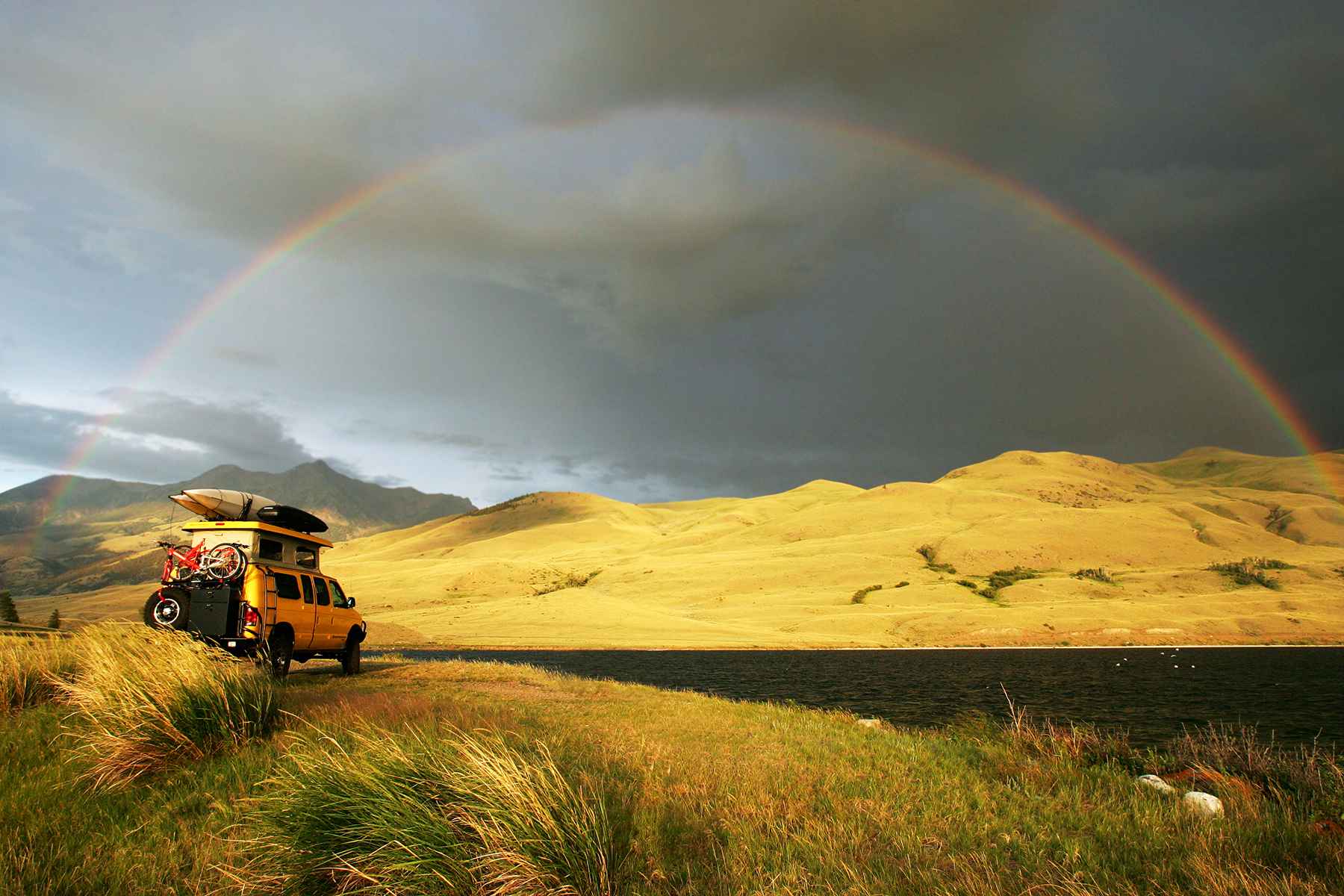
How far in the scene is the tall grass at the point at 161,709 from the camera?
879 centimetres

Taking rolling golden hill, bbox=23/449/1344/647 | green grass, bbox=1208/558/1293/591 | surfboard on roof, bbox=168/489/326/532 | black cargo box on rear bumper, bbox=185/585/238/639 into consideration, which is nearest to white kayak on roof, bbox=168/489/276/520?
surfboard on roof, bbox=168/489/326/532

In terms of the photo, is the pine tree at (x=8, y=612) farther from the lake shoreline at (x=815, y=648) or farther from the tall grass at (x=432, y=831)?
the tall grass at (x=432, y=831)

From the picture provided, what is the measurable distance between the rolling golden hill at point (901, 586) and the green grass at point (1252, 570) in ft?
2.83

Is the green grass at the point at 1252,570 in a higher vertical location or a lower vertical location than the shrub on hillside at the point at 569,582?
higher

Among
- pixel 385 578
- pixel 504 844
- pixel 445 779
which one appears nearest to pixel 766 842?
pixel 504 844

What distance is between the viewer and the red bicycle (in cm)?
1738

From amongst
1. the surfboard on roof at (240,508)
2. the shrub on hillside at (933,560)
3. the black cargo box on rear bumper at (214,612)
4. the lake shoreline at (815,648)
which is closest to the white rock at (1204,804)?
the black cargo box on rear bumper at (214,612)

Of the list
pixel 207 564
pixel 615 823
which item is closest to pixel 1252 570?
pixel 615 823

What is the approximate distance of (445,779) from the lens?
6359mm

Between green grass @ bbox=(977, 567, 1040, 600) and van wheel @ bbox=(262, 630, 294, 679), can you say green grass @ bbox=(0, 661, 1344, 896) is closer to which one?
van wheel @ bbox=(262, 630, 294, 679)

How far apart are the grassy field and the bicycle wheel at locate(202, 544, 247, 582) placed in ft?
18.4

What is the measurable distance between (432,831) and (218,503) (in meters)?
17.4

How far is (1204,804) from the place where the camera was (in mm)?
8625

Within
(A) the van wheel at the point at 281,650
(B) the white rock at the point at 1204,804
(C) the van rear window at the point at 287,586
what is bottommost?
(B) the white rock at the point at 1204,804
